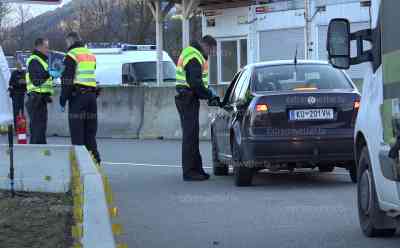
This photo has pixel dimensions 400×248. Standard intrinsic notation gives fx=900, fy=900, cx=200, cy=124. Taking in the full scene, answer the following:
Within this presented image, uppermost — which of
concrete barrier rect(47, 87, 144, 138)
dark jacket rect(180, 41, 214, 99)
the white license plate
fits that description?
dark jacket rect(180, 41, 214, 99)

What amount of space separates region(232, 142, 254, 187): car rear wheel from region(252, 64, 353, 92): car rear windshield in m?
0.81

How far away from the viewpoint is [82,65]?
1189 centimetres

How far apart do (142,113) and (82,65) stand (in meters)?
9.16

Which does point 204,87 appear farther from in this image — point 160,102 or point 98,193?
point 160,102

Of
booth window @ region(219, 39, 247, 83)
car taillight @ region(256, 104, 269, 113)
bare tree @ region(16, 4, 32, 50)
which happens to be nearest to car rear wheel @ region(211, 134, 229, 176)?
→ car taillight @ region(256, 104, 269, 113)

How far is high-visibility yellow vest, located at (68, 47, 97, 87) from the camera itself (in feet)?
38.9

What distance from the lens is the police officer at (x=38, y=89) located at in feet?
45.3

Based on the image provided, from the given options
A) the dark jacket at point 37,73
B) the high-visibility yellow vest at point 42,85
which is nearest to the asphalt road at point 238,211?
the high-visibility yellow vest at point 42,85

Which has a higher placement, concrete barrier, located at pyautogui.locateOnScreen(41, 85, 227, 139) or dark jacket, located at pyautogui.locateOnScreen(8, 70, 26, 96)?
dark jacket, located at pyautogui.locateOnScreen(8, 70, 26, 96)

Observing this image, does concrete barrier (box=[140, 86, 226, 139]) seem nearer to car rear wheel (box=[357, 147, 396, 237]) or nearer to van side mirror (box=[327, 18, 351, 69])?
car rear wheel (box=[357, 147, 396, 237])

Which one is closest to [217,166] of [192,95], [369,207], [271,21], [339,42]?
[192,95]

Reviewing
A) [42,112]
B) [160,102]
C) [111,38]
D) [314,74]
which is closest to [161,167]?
[42,112]

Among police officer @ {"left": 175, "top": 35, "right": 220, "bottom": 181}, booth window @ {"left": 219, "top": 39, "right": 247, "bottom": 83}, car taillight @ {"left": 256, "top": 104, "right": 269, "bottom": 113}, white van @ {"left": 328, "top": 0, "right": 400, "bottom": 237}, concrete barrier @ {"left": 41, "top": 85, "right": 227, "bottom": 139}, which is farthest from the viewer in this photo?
booth window @ {"left": 219, "top": 39, "right": 247, "bottom": 83}

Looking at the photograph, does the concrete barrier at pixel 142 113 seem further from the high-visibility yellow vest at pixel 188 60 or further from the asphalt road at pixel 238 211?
the high-visibility yellow vest at pixel 188 60
